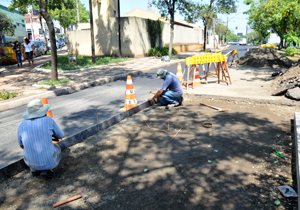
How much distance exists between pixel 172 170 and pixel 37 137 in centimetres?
193

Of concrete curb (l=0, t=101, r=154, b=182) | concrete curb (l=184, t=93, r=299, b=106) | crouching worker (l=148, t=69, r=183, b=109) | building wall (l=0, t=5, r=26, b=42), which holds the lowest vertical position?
concrete curb (l=0, t=101, r=154, b=182)

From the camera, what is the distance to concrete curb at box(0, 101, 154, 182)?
11.4ft

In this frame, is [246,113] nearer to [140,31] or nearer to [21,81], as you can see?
[21,81]

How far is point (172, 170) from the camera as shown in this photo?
3.51 metres

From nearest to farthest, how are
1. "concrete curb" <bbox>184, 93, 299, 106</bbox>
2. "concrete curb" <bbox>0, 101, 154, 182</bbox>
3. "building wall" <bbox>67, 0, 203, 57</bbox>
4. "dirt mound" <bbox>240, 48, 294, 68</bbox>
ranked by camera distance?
1. "concrete curb" <bbox>0, 101, 154, 182</bbox>
2. "concrete curb" <bbox>184, 93, 299, 106</bbox>
3. "dirt mound" <bbox>240, 48, 294, 68</bbox>
4. "building wall" <bbox>67, 0, 203, 57</bbox>

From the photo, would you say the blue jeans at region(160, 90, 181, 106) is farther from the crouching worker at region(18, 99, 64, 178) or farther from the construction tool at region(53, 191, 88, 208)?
the construction tool at region(53, 191, 88, 208)

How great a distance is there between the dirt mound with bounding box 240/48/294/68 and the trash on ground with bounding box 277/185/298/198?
13.0m

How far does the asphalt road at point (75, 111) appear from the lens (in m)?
4.49

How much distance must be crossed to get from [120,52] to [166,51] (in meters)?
5.56

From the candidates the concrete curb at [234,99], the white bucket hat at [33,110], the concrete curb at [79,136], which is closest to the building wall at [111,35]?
the concrete curb at [234,99]

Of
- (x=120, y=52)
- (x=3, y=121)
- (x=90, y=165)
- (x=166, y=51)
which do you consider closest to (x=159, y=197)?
(x=90, y=165)

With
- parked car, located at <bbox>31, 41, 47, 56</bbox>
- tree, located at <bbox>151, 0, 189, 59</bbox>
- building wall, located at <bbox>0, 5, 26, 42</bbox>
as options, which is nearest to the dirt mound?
tree, located at <bbox>151, 0, 189, 59</bbox>

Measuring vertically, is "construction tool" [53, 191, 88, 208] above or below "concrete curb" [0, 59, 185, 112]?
below

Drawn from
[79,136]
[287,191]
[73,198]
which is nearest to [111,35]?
[79,136]
